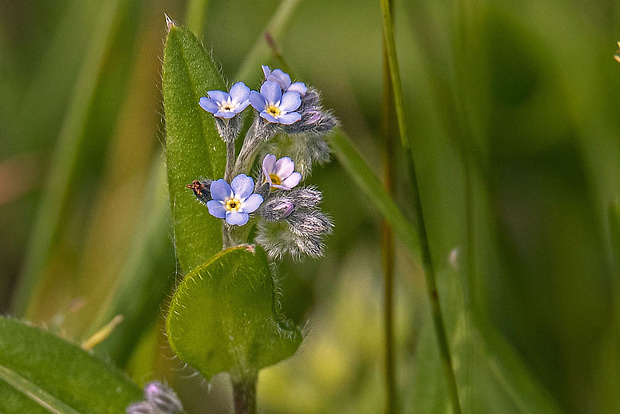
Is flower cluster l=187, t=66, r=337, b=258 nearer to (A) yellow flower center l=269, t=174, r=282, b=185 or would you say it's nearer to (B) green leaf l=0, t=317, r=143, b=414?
(A) yellow flower center l=269, t=174, r=282, b=185

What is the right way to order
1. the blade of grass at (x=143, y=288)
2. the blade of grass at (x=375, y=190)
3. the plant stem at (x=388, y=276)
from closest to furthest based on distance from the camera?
the blade of grass at (x=375, y=190)
the plant stem at (x=388, y=276)
the blade of grass at (x=143, y=288)

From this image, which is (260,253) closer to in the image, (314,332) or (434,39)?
(314,332)

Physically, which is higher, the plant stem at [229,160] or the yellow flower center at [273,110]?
the yellow flower center at [273,110]

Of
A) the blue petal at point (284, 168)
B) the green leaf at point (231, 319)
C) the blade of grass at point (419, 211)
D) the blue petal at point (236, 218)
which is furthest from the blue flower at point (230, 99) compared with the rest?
the blade of grass at point (419, 211)

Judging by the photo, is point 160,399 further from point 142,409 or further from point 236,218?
point 236,218

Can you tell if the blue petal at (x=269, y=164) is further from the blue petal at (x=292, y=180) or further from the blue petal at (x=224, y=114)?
the blue petal at (x=224, y=114)

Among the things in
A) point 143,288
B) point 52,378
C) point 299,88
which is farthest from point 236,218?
point 143,288

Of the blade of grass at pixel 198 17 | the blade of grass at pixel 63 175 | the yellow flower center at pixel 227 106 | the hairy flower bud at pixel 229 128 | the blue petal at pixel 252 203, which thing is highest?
the yellow flower center at pixel 227 106
